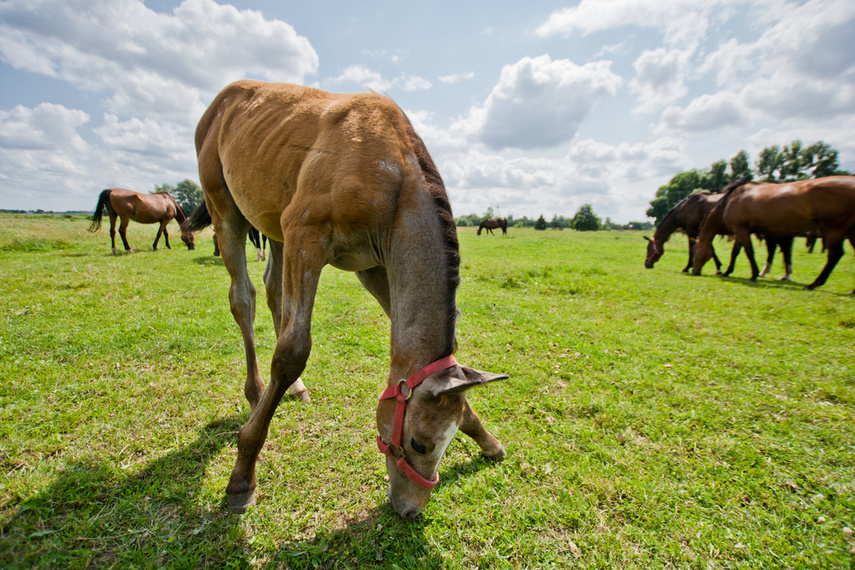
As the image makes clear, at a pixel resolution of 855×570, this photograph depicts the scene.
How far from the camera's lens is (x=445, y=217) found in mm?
2154

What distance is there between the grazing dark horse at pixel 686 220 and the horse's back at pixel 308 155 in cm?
1502

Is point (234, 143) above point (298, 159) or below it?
above

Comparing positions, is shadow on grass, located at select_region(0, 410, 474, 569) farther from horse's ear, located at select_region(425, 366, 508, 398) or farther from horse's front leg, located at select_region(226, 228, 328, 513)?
horse's ear, located at select_region(425, 366, 508, 398)

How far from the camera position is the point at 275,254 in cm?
359

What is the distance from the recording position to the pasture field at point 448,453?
79.0 inches

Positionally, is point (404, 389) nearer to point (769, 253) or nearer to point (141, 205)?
point (769, 253)

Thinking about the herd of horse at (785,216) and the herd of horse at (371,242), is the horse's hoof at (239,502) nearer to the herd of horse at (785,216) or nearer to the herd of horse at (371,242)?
the herd of horse at (371,242)

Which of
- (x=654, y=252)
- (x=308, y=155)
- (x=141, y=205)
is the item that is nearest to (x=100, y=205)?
(x=141, y=205)

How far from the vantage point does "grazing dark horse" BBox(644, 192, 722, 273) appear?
548 inches

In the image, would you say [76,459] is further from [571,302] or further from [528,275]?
[528,275]

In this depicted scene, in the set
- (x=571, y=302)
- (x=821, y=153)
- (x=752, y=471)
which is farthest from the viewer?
(x=821, y=153)

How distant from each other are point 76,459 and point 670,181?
91.2 metres

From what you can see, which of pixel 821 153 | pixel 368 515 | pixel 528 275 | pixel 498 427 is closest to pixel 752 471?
pixel 498 427

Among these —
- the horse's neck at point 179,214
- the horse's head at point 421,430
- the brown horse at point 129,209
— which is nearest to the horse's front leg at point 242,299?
the horse's head at point 421,430
